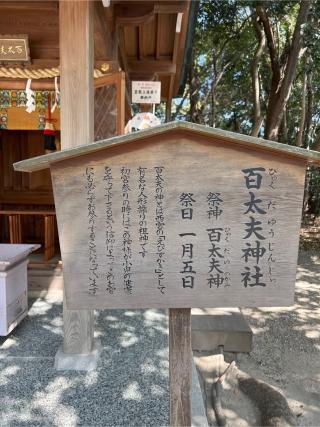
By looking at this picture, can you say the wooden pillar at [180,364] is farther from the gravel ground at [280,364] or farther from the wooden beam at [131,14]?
the wooden beam at [131,14]

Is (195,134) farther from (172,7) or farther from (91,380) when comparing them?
(172,7)

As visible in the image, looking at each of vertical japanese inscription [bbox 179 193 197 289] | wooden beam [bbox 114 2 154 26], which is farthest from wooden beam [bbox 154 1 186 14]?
vertical japanese inscription [bbox 179 193 197 289]

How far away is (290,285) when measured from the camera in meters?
1.66

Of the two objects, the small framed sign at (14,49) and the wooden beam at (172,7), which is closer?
the wooden beam at (172,7)

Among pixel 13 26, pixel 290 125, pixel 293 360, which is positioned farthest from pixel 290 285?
pixel 290 125

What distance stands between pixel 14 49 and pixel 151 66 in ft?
9.41

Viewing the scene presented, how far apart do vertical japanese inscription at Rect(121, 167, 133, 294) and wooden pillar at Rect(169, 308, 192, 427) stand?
28 centimetres

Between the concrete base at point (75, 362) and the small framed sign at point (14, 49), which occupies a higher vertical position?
the small framed sign at point (14, 49)

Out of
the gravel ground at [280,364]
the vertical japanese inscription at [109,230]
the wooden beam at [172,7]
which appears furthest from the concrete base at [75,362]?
the wooden beam at [172,7]

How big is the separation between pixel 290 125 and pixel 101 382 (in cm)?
1420

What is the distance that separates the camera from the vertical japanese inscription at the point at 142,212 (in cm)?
158

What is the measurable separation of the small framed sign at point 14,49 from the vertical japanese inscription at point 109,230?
126 inches

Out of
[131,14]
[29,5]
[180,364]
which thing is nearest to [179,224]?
[180,364]

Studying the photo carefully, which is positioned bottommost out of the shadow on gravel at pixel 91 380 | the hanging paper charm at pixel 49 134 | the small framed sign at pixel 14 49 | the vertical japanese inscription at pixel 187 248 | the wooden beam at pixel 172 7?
the shadow on gravel at pixel 91 380
